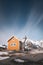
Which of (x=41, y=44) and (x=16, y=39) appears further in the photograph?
(x=41, y=44)

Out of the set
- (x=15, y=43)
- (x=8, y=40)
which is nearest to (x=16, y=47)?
(x=15, y=43)

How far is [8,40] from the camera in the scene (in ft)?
137

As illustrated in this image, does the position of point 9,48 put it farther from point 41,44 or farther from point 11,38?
point 41,44

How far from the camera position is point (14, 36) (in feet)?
135

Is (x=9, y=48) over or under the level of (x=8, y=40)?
under

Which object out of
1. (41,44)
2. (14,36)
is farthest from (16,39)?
(41,44)

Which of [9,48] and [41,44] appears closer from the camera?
[9,48]

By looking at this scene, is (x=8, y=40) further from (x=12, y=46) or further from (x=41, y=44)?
(x=41, y=44)

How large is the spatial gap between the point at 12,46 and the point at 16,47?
1.56 metres

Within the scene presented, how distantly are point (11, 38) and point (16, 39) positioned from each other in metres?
2.10

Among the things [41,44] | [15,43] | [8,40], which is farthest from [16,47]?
[41,44]

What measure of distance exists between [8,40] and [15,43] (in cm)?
309

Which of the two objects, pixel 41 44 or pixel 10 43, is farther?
pixel 41 44

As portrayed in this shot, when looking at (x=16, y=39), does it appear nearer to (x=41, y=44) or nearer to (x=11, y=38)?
(x=11, y=38)
